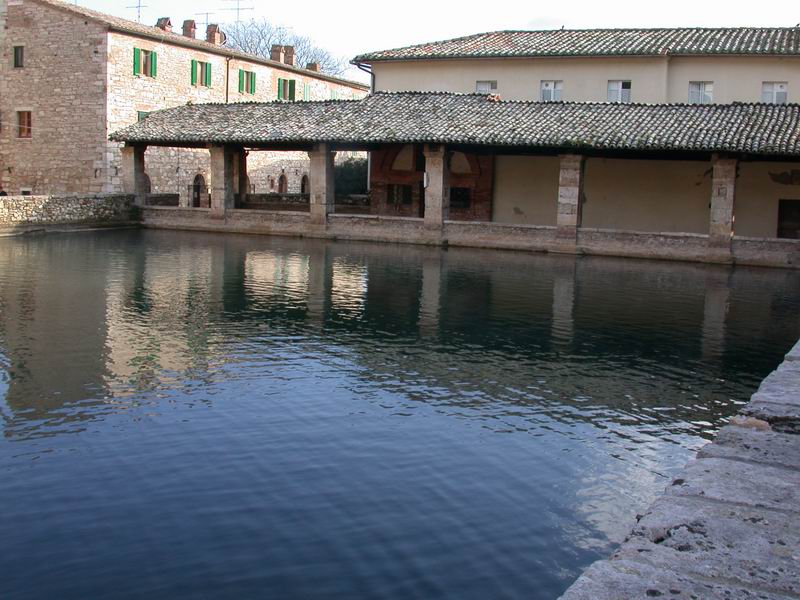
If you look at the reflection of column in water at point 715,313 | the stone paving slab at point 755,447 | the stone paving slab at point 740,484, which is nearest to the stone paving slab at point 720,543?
the stone paving slab at point 740,484

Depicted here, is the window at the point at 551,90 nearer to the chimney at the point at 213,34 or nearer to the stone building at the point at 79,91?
the stone building at the point at 79,91

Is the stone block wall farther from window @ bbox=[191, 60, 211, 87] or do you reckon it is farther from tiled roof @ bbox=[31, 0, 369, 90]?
window @ bbox=[191, 60, 211, 87]

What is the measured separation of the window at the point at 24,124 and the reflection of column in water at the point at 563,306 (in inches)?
990

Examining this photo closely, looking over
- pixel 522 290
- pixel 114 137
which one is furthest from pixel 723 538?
pixel 114 137

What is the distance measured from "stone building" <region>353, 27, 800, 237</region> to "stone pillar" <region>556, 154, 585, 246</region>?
247 centimetres

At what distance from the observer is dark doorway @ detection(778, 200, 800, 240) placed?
30.3 m

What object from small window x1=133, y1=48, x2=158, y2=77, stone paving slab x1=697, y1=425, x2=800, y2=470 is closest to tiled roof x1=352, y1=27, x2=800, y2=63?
small window x1=133, y1=48, x2=158, y2=77

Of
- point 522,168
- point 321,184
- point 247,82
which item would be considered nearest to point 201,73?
point 247,82

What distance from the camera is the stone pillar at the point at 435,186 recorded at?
30.4 metres

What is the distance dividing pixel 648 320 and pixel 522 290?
12.8ft

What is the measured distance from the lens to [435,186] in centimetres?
3044

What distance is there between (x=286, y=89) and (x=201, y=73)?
7.45 meters

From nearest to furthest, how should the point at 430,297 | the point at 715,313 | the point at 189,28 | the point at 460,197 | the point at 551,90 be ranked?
the point at 715,313, the point at 430,297, the point at 460,197, the point at 551,90, the point at 189,28

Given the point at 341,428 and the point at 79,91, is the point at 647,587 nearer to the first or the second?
the point at 341,428
